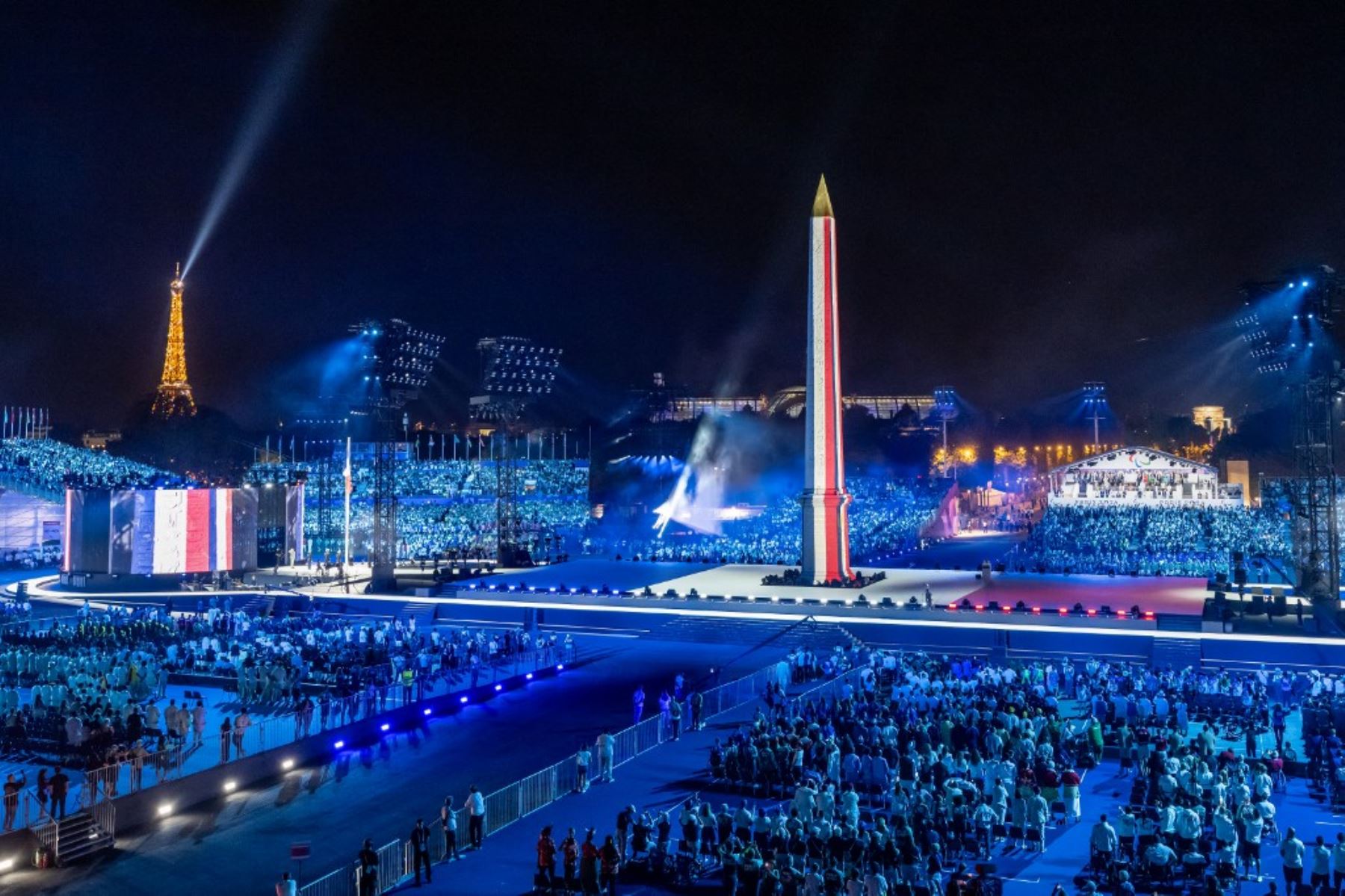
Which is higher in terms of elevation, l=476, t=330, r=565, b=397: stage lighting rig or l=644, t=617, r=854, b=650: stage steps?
l=476, t=330, r=565, b=397: stage lighting rig

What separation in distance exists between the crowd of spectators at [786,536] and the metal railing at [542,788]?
17149mm

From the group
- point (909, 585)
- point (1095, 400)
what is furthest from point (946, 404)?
point (909, 585)

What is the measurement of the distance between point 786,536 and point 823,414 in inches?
860

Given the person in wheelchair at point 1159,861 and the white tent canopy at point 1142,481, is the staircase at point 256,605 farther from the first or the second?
the white tent canopy at point 1142,481

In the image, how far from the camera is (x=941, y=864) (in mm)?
11031

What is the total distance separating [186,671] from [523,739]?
376 inches

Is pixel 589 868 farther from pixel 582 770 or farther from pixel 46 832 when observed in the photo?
pixel 46 832

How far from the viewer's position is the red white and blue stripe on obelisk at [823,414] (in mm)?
31000

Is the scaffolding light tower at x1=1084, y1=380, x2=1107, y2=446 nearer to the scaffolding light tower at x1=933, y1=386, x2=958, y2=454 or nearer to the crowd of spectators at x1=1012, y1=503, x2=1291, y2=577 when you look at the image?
the scaffolding light tower at x1=933, y1=386, x2=958, y2=454

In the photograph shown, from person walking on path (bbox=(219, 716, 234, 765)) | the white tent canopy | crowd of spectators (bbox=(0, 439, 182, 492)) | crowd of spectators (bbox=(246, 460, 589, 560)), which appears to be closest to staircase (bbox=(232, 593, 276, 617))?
crowd of spectators (bbox=(0, 439, 182, 492))

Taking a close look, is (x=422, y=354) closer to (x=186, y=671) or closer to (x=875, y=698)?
(x=186, y=671)

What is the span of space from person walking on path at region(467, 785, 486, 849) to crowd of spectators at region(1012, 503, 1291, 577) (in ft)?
95.3

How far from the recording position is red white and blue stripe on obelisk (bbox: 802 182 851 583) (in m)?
31.0

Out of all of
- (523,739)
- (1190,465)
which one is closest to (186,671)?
(523,739)
